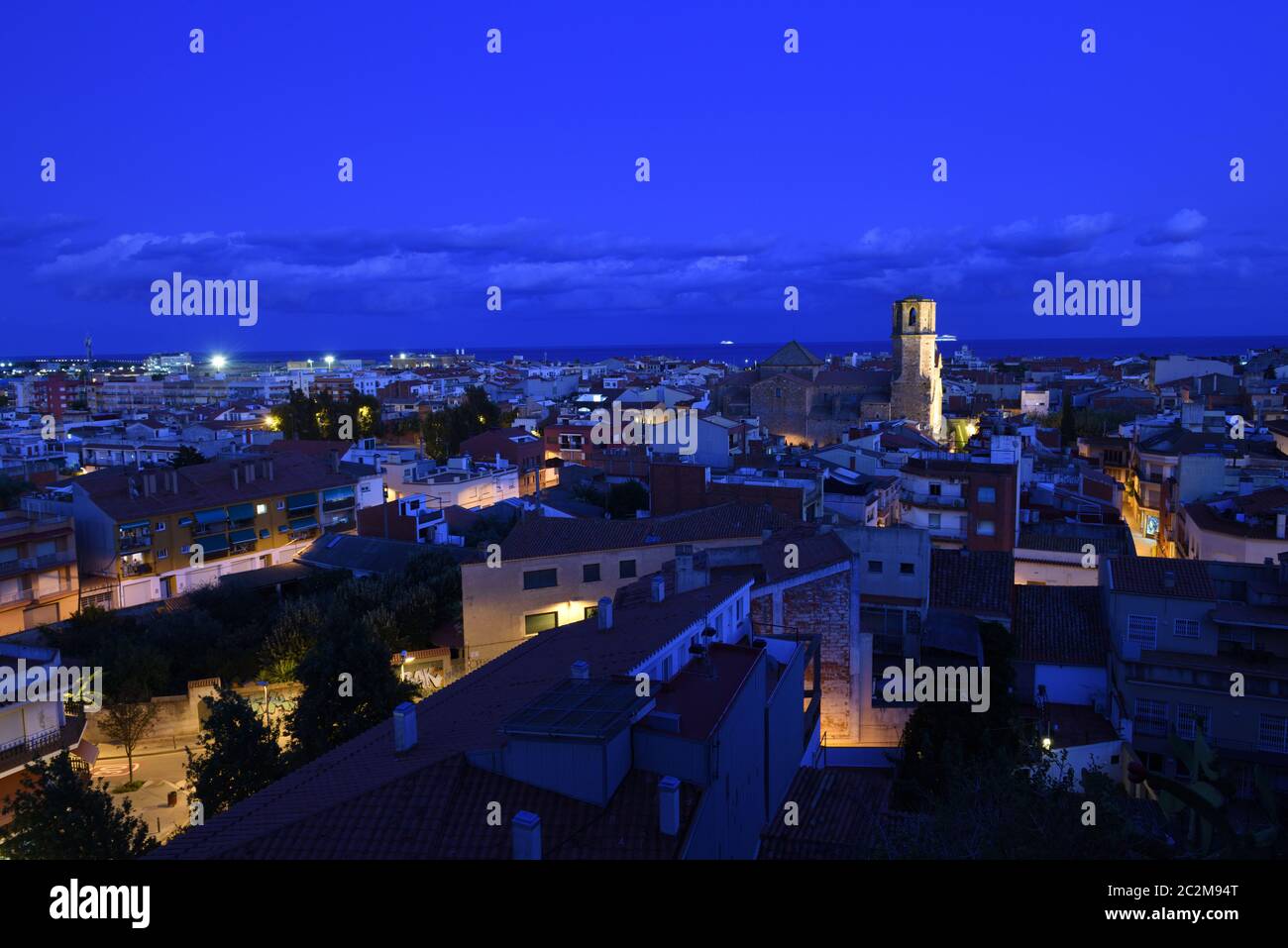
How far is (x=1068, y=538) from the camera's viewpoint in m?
22.4

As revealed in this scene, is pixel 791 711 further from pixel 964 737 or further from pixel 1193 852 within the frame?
pixel 1193 852

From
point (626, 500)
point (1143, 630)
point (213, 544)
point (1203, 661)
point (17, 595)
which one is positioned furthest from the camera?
point (626, 500)

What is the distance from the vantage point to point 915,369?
52.3 metres

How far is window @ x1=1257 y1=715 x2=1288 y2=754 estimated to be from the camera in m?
13.4

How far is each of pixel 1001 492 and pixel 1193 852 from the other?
19312 millimetres

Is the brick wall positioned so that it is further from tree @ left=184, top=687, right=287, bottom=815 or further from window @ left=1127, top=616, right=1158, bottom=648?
tree @ left=184, top=687, right=287, bottom=815

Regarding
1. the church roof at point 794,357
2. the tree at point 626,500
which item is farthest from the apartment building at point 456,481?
the church roof at point 794,357

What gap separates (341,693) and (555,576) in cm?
683

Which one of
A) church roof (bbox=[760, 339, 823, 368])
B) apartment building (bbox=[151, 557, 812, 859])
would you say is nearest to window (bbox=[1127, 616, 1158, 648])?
apartment building (bbox=[151, 557, 812, 859])

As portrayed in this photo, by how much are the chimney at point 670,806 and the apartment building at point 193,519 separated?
24913 millimetres

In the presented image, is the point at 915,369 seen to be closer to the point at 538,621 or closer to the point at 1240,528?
the point at 1240,528

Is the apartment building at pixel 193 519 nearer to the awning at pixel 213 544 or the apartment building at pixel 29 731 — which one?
the awning at pixel 213 544

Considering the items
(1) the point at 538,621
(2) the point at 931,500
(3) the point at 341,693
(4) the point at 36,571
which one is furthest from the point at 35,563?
(2) the point at 931,500
